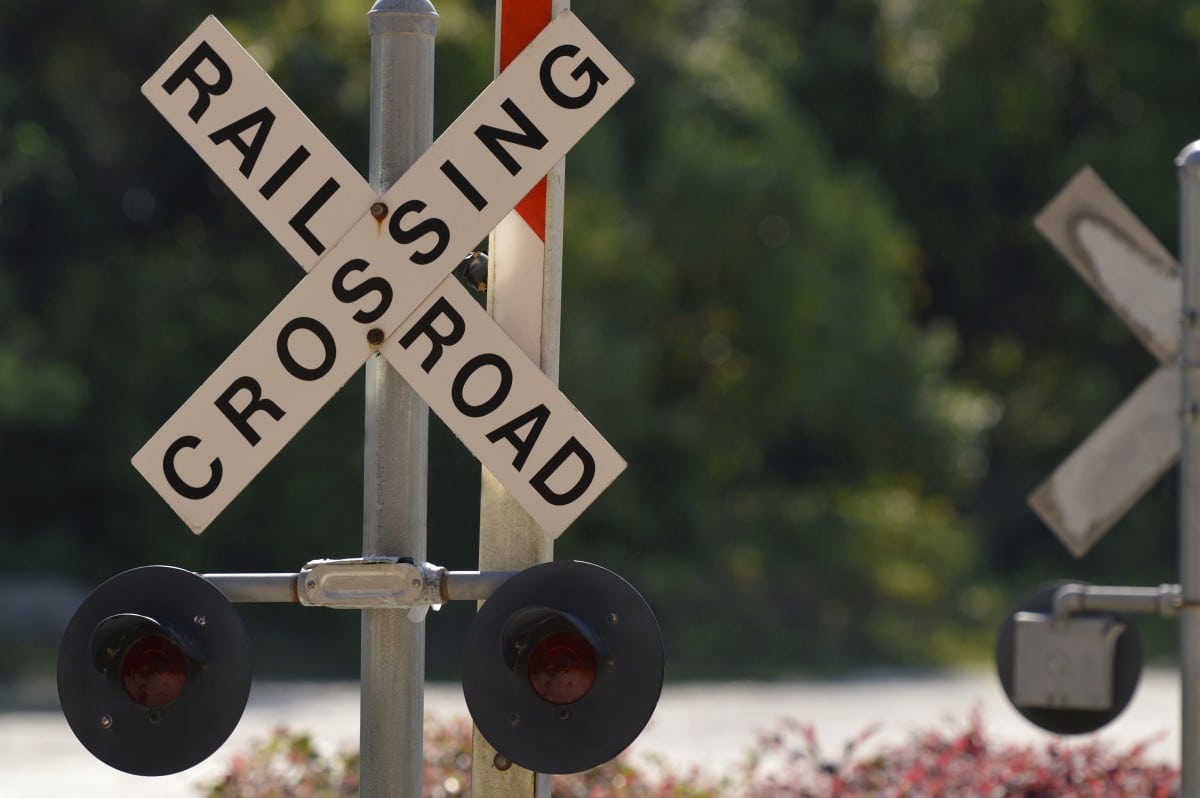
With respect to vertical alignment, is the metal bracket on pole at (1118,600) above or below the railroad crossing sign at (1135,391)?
below

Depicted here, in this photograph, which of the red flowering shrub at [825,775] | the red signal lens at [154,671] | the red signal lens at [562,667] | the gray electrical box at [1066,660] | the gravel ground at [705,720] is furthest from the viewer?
the gravel ground at [705,720]

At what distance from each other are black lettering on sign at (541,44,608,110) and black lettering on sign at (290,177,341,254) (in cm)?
40

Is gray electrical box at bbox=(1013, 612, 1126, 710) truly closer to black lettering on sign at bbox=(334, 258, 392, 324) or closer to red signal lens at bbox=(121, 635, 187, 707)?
black lettering on sign at bbox=(334, 258, 392, 324)

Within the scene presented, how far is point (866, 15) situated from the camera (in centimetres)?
3669

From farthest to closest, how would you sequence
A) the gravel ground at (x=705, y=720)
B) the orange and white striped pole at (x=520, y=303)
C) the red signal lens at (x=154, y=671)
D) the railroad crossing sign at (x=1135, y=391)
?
the gravel ground at (x=705, y=720) → the railroad crossing sign at (x=1135, y=391) → the orange and white striped pole at (x=520, y=303) → the red signal lens at (x=154, y=671)

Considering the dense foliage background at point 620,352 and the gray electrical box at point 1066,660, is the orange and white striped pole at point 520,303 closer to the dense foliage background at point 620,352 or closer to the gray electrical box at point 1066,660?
the gray electrical box at point 1066,660

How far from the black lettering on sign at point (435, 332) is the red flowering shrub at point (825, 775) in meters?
2.92

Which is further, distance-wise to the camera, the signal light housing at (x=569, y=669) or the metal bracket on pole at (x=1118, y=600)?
the metal bracket on pole at (x=1118, y=600)

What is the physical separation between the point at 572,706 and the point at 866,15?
34928 millimetres

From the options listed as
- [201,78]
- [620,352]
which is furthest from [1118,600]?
[620,352]

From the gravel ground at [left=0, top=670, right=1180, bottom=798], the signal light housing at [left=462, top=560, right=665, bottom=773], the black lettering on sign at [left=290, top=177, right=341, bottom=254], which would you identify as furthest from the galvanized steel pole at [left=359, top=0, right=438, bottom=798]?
the gravel ground at [left=0, top=670, right=1180, bottom=798]

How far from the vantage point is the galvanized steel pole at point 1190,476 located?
4531 mm

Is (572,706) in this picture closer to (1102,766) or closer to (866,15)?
(1102,766)

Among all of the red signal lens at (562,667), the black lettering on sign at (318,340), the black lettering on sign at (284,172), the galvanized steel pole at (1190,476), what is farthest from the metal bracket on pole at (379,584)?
the galvanized steel pole at (1190,476)
